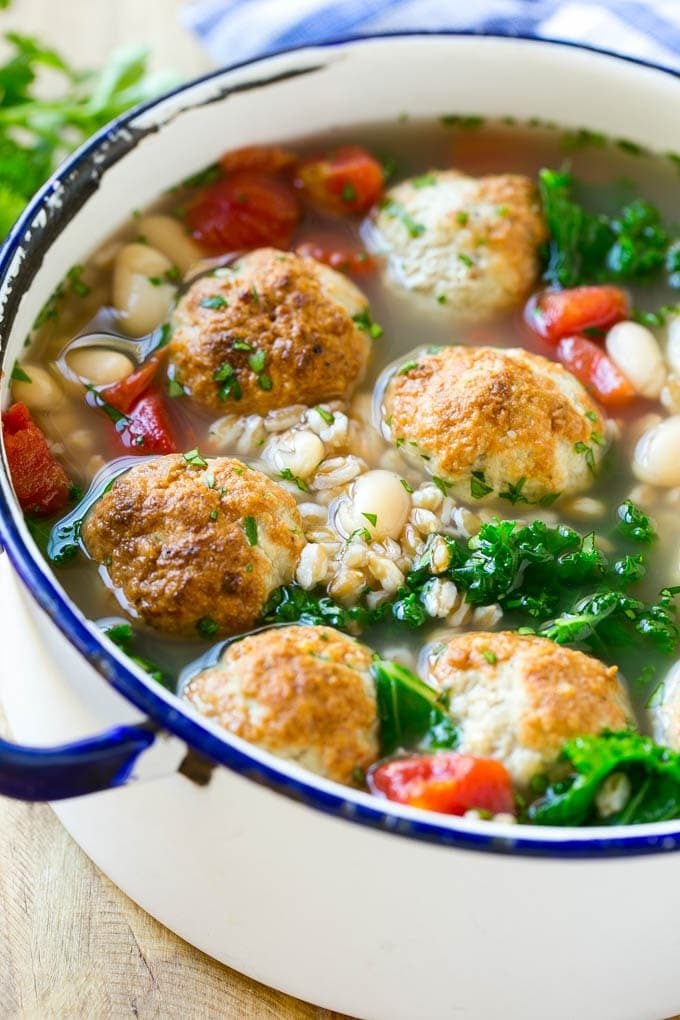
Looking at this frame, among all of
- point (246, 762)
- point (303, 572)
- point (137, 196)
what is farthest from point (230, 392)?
point (246, 762)

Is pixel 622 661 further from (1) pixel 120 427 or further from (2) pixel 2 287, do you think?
(2) pixel 2 287

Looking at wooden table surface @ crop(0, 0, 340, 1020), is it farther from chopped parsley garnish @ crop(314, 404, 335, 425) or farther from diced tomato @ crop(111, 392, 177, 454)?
chopped parsley garnish @ crop(314, 404, 335, 425)

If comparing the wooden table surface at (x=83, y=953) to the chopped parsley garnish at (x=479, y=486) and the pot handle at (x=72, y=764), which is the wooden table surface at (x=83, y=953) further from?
the chopped parsley garnish at (x=479, y=486)

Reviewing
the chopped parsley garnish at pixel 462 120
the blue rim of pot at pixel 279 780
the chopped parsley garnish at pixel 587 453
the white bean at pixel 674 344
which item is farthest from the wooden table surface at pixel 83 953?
the chopped parsley garnish at pixel 462 120

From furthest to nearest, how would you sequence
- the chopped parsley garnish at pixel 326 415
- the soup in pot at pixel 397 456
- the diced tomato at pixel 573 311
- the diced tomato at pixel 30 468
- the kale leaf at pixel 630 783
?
the diced tomato at pixel 573 311
the chopped parsley garnish at pixel 326 415
the diced tomato at pixel 30 468
the soup in pot at pixel 397 456
the kale leaf at pixel 630 783

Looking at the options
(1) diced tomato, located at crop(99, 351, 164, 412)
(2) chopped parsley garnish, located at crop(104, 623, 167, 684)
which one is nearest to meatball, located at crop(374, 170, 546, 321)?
(1) diced tomato, located at crop(99, 351, 164, 412)

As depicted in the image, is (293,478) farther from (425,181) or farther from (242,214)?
(425,181)
